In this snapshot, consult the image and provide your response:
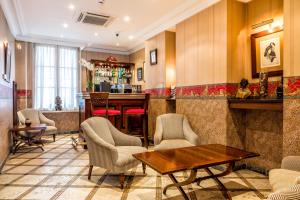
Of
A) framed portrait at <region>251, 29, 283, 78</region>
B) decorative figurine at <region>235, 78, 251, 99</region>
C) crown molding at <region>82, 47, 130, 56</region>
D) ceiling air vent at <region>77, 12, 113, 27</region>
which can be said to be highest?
ceiling air vent at <region>77, 12, 113, 27</region>

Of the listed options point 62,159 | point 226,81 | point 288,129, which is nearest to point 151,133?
point 62,159

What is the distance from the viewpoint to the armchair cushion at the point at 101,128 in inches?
138

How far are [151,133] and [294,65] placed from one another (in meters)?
3.97

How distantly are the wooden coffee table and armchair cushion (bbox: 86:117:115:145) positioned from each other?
104 centimetres

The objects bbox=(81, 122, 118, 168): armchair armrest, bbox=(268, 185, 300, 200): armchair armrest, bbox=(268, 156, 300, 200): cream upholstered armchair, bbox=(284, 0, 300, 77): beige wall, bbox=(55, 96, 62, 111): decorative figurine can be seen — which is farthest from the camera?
bbox=(55, 96, 62, 111): decorative figurine

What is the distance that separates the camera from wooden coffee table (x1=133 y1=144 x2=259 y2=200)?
7.32ft

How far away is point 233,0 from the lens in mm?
3777

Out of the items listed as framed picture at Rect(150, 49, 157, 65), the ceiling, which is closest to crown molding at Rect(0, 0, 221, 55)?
the ceiling

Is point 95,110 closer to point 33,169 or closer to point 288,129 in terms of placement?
point 33,169

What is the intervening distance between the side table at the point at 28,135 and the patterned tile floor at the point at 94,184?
1.11 meters

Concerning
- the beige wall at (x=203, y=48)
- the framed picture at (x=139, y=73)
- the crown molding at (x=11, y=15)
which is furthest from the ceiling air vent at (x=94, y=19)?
the framed picture at (x=139, y=73)

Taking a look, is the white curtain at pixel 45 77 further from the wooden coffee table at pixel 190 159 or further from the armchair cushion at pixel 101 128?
the wooden coffee table at pixel 190 159

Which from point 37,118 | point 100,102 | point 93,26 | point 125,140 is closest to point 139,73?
point 93,26

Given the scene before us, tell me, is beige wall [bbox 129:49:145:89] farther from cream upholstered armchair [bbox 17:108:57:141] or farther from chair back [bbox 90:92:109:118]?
cream upholstered armchair [bbox 17:108:57:141]
